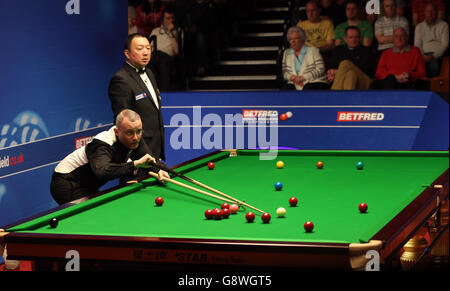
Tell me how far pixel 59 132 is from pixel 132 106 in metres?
1.23

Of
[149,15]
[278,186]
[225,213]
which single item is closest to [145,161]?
[278,186]

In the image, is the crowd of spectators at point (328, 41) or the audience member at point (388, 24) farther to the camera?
the audience member at point (388, 24)

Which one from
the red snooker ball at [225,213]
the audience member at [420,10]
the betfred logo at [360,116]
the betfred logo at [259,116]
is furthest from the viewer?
the audience member at [420,10]

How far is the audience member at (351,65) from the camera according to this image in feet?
28.0

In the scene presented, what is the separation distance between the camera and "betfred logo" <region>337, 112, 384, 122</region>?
777cm

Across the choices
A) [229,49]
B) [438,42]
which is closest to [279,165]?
[438,42]

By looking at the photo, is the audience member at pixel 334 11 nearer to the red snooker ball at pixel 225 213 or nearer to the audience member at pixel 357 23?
the audience member at pixel 357 23

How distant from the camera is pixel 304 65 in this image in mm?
8844

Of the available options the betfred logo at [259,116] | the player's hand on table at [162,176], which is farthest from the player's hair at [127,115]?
the betfred logo at [259,116]

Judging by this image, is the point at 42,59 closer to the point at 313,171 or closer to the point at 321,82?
the point at 313,171

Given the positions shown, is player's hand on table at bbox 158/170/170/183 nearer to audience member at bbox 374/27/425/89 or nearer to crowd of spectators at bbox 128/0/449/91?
crowd of spectators at bbox 128/0/449/91

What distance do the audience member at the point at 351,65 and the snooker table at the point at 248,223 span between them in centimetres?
341

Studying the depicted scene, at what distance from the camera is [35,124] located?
20.7 feet

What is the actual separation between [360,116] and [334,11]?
2.60 metres
